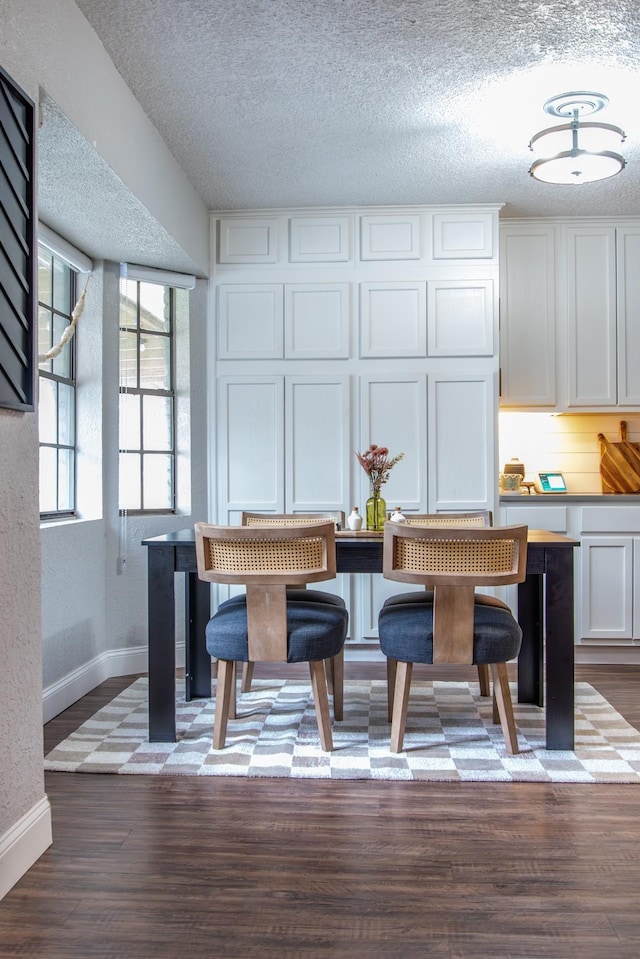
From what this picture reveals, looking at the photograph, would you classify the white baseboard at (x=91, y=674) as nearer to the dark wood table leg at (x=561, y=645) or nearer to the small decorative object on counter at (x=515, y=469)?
the dark wood table leg at (x=561, y=645)

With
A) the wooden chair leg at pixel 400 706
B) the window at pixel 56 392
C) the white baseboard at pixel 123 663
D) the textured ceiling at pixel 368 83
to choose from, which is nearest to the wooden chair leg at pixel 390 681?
the wooden chair leg at pixel 400 706

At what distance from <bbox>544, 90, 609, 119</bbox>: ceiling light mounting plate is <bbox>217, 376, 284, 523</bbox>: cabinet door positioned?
78.2 inches

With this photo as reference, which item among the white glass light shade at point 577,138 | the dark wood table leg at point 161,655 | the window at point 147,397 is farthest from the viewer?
the window at point 147,397

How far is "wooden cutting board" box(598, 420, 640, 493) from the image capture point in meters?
4.69

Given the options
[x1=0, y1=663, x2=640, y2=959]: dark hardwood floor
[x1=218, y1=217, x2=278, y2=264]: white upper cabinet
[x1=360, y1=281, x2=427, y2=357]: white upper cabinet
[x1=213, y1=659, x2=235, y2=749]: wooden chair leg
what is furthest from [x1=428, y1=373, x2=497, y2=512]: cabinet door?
[x1=0, y1=663, x2=640, y2=959]: dark hardwood floor

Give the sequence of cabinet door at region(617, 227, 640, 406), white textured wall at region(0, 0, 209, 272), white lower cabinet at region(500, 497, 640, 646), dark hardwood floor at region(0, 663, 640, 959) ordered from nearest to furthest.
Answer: dark hardwood floor at region(0, 663, 640, 959) → white textured wall at region(0, 0, 209, 272) → white lower cabinet at region(500, 497, 640, 646) → cabinet door at region(617, 227, 640, 406)

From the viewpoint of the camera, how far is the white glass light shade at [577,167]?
3.13m

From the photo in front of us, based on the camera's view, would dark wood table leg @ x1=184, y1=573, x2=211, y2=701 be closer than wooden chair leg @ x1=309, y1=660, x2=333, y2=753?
No

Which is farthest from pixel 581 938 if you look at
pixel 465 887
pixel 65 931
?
pixel 65 931

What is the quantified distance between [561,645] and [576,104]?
2.15 m

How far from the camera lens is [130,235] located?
3.55 m

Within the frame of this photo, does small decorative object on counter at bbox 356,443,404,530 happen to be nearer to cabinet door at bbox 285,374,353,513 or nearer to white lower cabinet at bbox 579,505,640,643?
cabinet door at bbox 285,374,353,513

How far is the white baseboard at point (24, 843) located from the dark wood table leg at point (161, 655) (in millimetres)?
786

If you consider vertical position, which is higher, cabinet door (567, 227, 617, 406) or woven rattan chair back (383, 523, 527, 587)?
cabinet door (567, 227, 617, 406)
